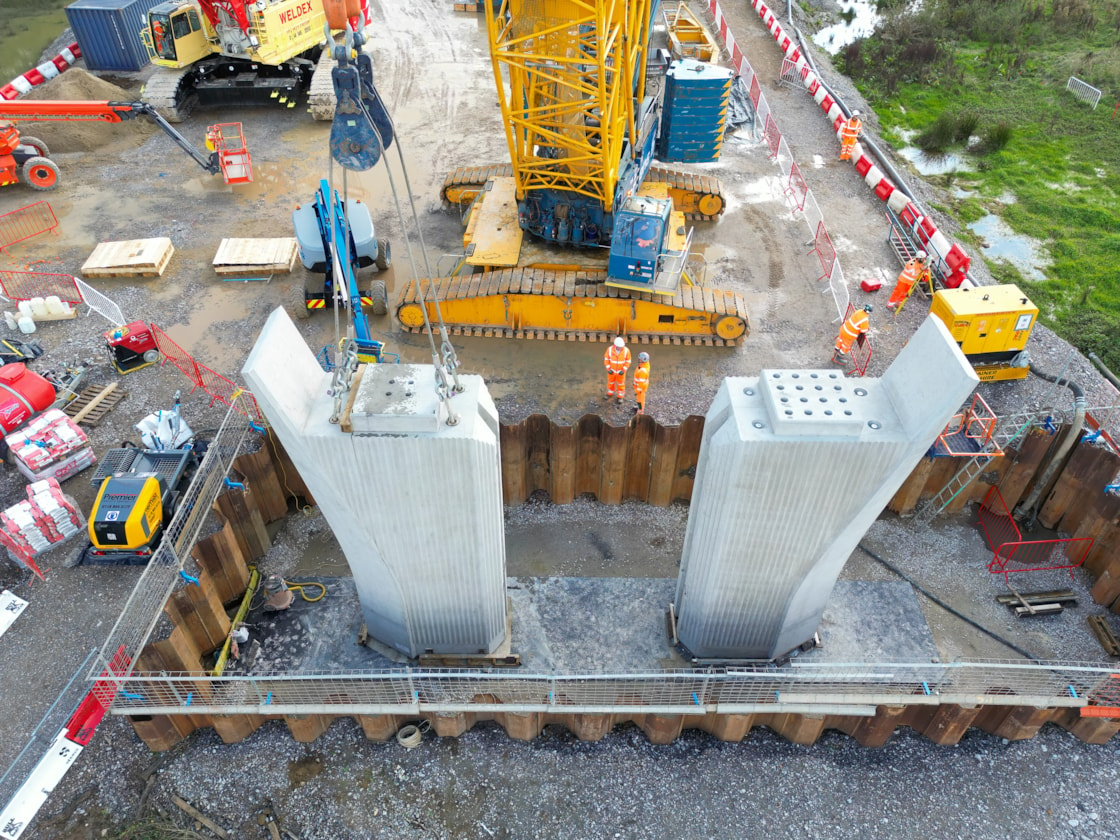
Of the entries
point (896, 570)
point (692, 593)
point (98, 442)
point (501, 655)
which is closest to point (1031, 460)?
point (896, 570)

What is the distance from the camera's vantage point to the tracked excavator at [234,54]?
24.5m

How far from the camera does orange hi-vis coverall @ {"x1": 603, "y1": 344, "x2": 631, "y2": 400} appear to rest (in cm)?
1457

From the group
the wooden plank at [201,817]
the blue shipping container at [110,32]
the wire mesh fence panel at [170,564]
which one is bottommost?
the wooden plank at [201,817]

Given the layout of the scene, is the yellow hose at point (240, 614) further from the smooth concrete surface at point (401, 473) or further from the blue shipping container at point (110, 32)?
the blue shipping container at point (110, 32)

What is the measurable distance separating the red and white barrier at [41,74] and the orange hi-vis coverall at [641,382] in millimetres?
25752

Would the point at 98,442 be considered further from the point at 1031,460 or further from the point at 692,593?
the point at 1031,460

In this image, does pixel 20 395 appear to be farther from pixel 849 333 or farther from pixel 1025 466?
pixel 1025 466

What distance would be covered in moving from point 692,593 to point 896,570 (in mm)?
4528

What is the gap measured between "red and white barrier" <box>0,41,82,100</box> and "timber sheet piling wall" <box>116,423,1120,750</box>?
23006mm

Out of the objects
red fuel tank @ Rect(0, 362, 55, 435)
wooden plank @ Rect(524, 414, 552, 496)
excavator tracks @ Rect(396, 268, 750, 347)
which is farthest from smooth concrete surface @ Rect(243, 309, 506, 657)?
red fuel tank @ Rect(0, 362, 55, 435)

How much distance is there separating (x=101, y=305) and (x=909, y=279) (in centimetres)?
1903

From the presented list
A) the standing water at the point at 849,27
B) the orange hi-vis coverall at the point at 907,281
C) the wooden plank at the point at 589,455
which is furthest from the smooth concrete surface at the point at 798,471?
the standing water at the point at 849,27

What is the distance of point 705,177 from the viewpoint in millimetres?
21750

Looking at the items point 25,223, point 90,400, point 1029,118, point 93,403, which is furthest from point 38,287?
point 1029,118
